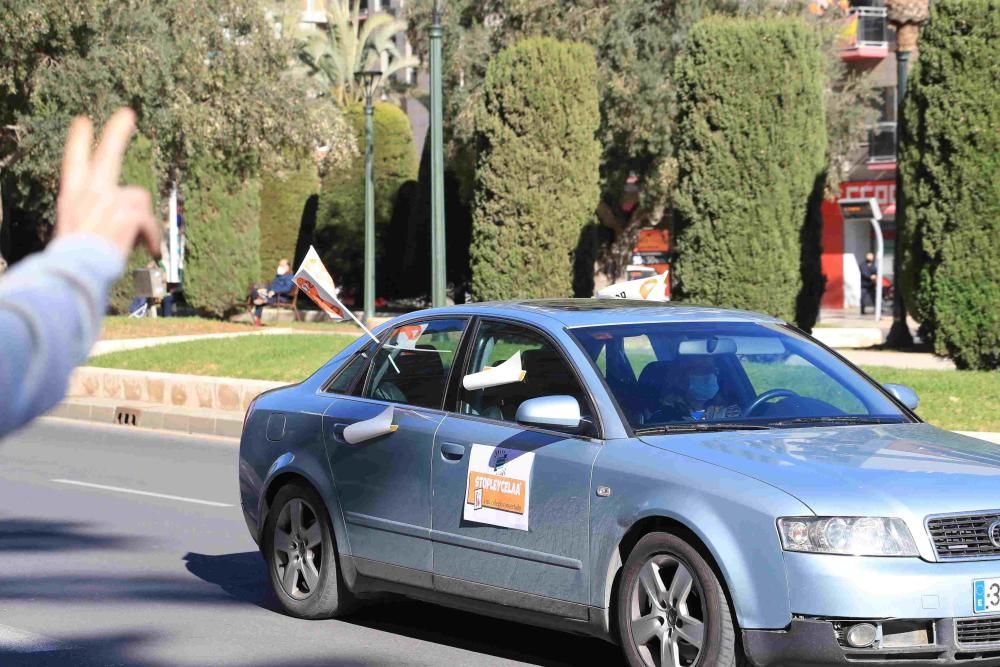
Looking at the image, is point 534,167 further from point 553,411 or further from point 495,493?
point 553,411

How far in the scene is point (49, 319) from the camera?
1663 millimetres

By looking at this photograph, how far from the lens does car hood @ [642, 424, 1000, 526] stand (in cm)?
583

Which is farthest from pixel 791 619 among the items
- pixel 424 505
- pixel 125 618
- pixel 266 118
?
pixel 266 118

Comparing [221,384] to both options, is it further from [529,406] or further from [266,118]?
[266,118]

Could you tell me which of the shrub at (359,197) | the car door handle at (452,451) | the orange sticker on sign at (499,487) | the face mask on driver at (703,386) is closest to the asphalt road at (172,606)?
the orange sticker on sign at (499,487)

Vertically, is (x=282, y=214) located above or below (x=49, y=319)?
above

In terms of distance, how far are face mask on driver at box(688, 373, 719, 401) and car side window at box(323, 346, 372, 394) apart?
1.74m

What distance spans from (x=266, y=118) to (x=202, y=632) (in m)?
27.5

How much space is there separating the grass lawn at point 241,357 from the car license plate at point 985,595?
15572 mm

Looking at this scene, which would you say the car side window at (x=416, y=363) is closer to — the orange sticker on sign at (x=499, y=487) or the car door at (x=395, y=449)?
the car door at (x=395, y=449)

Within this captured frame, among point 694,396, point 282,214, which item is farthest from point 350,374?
point 282,214

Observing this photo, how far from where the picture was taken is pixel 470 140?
1694 inches

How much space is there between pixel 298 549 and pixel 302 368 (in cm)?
1389

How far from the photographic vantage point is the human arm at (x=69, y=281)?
1.64 metres
